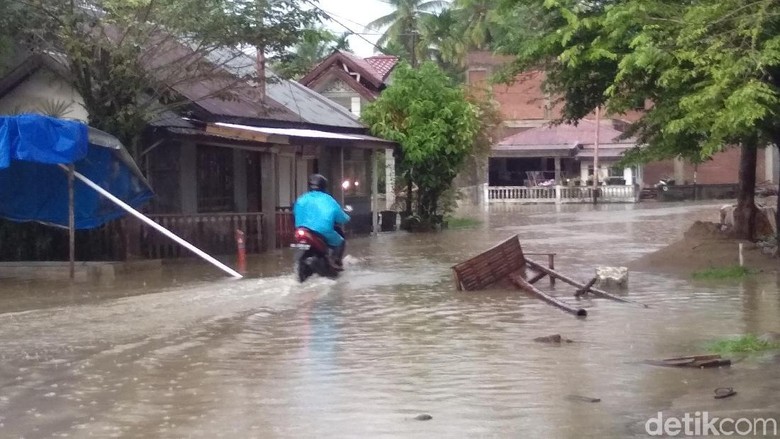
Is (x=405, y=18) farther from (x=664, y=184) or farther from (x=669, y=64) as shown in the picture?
(x=669, y=64)

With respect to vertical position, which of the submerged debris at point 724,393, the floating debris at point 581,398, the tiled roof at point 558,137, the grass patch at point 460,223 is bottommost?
the floating debris at point 581,398

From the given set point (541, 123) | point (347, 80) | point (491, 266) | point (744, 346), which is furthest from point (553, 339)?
point (541, 123)

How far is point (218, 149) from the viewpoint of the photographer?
86.4 ft

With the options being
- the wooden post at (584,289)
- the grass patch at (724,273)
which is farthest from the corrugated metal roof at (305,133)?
the wooden post at (584,289)

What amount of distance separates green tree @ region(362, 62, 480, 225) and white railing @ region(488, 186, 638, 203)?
23854 mm

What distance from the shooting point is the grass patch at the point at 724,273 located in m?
16.6

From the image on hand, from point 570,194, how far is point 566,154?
8.01ft

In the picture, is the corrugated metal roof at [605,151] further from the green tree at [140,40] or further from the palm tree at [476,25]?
the green tree at [140,40]

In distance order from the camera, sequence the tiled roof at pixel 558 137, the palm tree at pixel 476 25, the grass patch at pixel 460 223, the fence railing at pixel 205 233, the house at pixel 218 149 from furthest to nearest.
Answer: the palm tree at pixel 476 25 → the tiled roof at pixel 558 137 → the grass patch at pixel 460 223 → the house at pixel 218 149 → the fence railing at pixel 205 233

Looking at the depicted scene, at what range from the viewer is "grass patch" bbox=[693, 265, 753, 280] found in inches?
653

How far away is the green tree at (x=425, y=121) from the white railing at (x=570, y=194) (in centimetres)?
2385

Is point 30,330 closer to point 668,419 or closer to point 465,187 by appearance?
point 668,419

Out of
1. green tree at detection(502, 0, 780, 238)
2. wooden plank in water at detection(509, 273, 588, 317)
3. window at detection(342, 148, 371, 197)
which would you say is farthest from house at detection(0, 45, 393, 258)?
wooden plank in water at detection(509, 273, 588, 317)

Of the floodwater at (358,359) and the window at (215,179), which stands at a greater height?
the window at (215,179)
